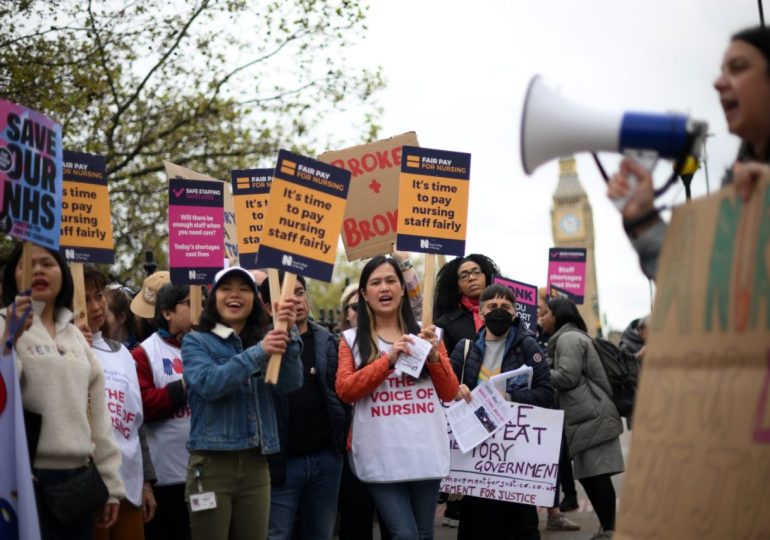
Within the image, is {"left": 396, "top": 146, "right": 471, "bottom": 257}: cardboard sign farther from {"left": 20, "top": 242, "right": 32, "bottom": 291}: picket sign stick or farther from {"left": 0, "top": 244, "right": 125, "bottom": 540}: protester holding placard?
{"left": 20, "top": 242, "right": 32, "bottom": 291}: picket sign stick

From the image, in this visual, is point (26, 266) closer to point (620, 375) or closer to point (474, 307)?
point (474, 307)

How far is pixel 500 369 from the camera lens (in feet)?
25.6

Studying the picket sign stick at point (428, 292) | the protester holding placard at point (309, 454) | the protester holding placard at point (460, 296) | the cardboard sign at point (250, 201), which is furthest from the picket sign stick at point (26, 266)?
the protester holding placard at point (460, 296)

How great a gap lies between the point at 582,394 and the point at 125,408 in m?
4.32

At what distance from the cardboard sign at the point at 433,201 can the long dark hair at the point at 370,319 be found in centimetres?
43

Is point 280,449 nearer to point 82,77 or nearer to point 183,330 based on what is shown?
point 183,330

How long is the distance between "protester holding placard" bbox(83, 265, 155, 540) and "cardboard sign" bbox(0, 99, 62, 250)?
0.86 meters

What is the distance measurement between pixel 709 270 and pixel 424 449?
3.87m

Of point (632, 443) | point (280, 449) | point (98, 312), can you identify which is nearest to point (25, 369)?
point (98, 312)

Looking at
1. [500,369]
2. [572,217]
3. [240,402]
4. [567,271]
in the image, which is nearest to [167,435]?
[240,402]

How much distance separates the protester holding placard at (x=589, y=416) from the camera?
28.6 feet

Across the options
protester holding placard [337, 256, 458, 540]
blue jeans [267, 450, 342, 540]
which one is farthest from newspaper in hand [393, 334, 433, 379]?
blue jeans [267, 450, 342, 540]

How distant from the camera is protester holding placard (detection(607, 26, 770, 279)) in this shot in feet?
9.45

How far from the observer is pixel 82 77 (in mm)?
15078
